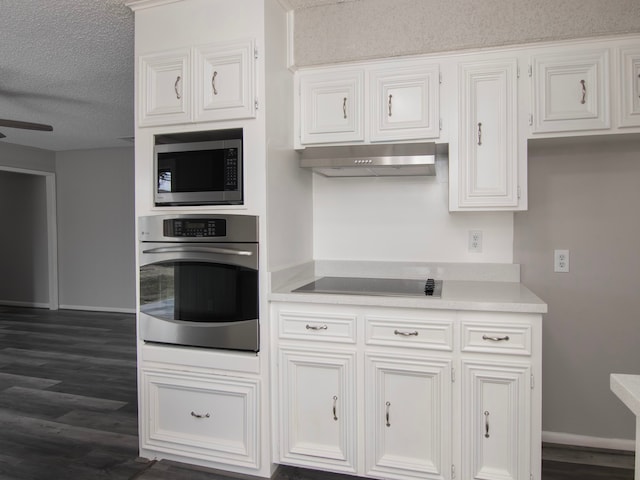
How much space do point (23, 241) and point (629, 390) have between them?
816 cm

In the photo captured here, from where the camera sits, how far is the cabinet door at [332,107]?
2.35 m

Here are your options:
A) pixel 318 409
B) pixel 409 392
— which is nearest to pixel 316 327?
pixel 318 409

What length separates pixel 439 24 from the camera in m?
2.22

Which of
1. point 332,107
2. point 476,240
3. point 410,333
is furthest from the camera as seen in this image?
point 476,240

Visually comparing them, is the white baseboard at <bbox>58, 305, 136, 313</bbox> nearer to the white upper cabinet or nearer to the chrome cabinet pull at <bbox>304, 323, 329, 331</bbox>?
the white upper cabinet

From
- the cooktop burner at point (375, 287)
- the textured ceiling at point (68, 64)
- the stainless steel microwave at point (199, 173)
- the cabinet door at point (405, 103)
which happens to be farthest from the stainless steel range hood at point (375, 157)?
the textured ceiling at point (68, 64)

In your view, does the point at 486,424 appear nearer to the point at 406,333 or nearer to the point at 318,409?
the point at 406,333

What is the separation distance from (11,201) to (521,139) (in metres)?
7.74

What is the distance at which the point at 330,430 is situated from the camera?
2.10m

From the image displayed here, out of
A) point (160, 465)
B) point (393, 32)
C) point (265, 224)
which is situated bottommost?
point (160, 465)

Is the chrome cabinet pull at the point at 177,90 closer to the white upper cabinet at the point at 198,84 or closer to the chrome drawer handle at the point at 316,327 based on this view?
the white upper cabinet at the point at 198,84

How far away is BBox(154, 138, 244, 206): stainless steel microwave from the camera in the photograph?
2137 mm

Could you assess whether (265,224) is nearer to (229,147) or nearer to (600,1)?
(229,147)

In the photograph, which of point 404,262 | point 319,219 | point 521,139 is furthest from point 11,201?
point 521,139
